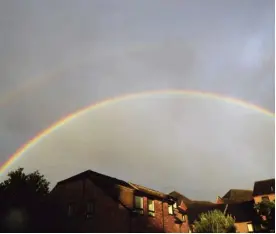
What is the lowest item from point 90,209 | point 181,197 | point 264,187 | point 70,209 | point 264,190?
point 90,209

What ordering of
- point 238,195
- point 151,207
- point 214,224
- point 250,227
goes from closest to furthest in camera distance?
point 151,207 < point 214,224 < point 250,227 < point 238,195

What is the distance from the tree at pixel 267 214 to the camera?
42.3 metres

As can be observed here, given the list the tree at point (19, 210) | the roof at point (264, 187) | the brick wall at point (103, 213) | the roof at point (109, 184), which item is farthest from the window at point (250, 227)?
the tree at point (19, 210)

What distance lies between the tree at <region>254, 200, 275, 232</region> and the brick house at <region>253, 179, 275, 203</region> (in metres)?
10.3

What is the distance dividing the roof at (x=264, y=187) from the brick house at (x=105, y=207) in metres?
31.7

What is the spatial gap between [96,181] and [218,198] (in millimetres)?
51466

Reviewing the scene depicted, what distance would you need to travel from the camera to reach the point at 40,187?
40750mm

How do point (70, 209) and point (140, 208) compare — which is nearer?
point (140, 208)

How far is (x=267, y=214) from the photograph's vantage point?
4384 centimetres

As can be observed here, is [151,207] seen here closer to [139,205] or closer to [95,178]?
[139,205]

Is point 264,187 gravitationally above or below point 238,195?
below

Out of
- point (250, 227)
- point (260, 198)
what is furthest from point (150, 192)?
point (260, 198)

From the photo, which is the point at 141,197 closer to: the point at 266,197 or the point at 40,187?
the point at 40,187

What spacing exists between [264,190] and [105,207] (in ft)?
135
